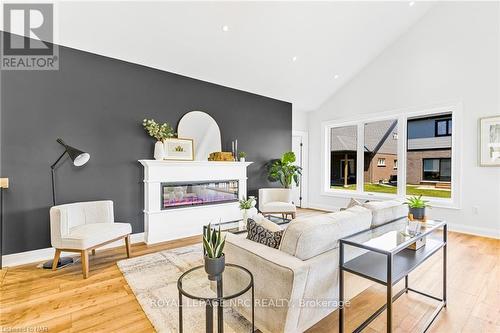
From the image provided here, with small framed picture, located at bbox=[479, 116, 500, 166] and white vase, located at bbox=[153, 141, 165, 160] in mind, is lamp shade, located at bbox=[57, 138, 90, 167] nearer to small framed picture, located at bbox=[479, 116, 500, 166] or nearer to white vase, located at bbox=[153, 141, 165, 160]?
white vase, located at bbox=[153, 141, 165, 160]

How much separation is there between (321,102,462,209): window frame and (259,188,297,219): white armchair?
6.29 ft

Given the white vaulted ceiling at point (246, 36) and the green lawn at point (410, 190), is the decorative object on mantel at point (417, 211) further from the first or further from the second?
the white vaulted ceiling at point (246, 36)

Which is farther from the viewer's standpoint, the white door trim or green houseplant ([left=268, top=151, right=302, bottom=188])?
the white door trim

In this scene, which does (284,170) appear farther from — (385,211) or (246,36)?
(385,211)

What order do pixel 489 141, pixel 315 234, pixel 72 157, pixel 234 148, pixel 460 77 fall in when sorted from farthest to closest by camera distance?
pixel 234 148, pixel 460 77, pixel 489 141, pixel 72 157, pixel 315 234

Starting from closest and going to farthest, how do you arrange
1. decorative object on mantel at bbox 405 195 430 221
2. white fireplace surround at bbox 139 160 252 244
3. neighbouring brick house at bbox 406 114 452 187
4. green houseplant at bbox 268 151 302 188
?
decorative object on mantel at bbox 405 195 430 221 < white fireplace surround at bbox 139 160 252 244 < neighbouring brick house at bbox 406 114 452 187 < green houseplant at bbox 268 151 302 188

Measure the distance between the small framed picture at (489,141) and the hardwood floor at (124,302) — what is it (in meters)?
1.84

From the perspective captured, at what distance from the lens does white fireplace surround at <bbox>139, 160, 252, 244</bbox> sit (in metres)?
3.83

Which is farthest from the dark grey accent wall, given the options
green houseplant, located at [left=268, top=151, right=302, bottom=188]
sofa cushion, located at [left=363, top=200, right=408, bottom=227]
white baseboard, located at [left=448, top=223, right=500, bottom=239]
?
white baseboard, located at [left=448, top=223, right=500, bottom=239]

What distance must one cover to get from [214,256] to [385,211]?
178 cm

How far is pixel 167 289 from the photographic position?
2.40 m

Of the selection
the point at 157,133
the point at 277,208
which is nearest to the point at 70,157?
the point at 157,133

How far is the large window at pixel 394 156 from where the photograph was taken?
4820mm

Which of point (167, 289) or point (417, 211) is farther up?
point (417, 211)
